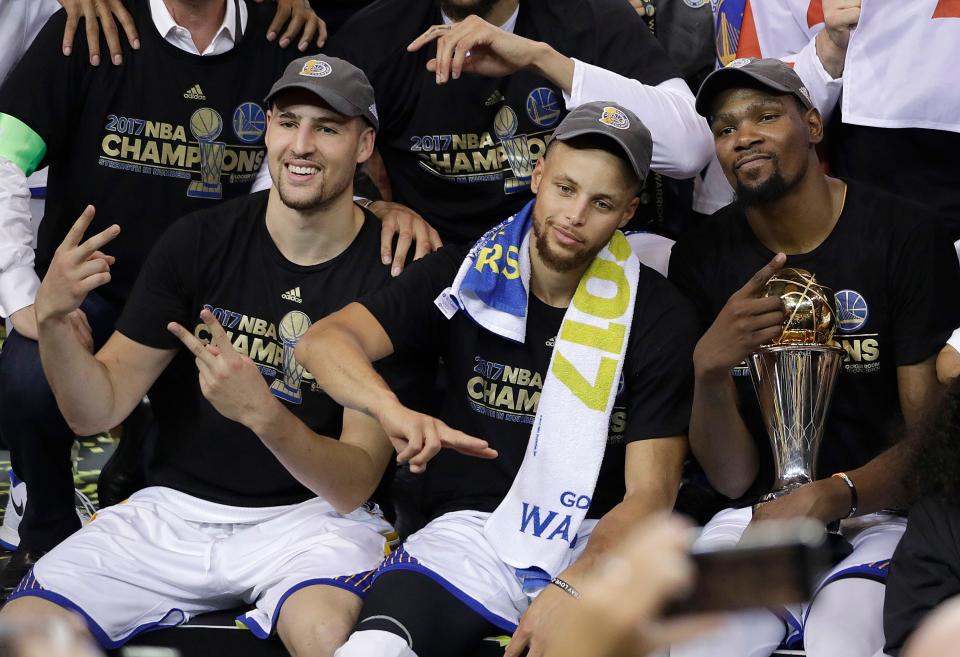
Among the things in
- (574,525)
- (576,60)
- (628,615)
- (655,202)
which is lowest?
(574,525)

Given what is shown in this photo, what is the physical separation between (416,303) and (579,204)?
1.38ft

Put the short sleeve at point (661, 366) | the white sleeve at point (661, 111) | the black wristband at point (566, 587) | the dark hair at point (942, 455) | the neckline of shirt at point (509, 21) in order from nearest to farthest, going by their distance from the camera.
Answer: the dark hair at point (942, 455)
the black wristband at point (566, 587)
the short sleeve at point (661, 366)
the white sleeve at point (661, 111)
the neckline of shirt at point (509, 21)

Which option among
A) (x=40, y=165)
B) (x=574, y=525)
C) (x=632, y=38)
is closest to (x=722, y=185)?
(x=632, y=38)

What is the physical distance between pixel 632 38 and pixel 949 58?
81 cm

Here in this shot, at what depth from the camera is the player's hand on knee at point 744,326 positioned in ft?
8.93

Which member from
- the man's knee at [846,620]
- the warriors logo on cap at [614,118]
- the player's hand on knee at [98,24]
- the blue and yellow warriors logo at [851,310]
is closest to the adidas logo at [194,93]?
the player's hand on knee at [98,24]

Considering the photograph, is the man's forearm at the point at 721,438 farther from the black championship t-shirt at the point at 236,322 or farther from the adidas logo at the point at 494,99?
the adidas logo at the point at 494,99

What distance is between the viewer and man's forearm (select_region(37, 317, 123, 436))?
2.91 metres

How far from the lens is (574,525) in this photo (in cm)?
285

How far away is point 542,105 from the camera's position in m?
3.52

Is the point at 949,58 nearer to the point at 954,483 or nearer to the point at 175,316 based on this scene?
the point at 954,483

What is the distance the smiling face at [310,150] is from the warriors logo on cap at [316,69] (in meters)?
0.05

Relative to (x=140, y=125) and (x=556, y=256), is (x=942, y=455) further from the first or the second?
(x=140, y=125)

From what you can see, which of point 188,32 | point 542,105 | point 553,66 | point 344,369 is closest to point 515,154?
point 542,105
